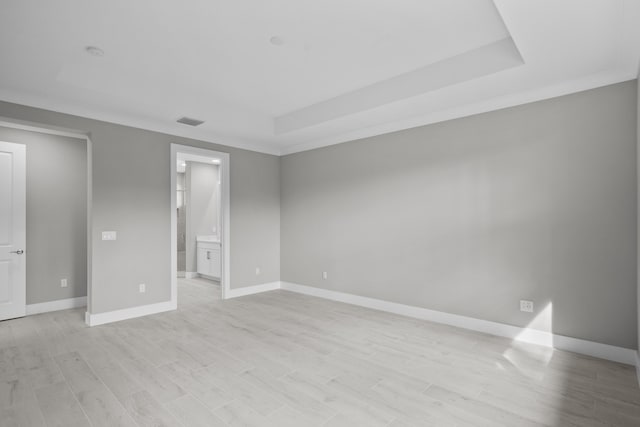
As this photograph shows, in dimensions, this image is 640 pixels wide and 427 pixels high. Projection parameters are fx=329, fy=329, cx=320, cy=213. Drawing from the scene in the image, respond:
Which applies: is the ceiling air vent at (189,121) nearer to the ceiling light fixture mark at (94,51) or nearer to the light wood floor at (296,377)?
the ceiling light fixture mark at (94,51)

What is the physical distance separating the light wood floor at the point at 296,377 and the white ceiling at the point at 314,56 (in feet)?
8.39

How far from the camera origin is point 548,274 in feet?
10.7

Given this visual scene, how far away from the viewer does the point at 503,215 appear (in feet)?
11.6

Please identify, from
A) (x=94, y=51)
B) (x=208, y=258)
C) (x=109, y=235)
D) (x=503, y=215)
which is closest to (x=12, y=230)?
(x=109, y=235)

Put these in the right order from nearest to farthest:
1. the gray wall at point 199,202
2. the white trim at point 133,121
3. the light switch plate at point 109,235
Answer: the white trim at point 133,121
the light switch plate at point 109,235
the gray wall at point 199,202

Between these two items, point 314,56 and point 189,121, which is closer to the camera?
point 314,56

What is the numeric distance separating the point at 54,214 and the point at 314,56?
4.39 metres

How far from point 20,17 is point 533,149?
177 inches

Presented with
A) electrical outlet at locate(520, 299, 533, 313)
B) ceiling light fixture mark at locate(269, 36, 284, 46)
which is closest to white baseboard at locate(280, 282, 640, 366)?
electrical outlet at locate(520, 299, 533, 313)

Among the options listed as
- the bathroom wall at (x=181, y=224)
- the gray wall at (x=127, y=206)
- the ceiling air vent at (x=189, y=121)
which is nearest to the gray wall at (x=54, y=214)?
the gray wall at (x=127, y=206)

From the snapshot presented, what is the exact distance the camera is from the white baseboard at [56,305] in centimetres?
451

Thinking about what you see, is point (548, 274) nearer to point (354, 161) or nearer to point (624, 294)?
point (624, 294)

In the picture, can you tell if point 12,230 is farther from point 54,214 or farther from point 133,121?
point 133,121

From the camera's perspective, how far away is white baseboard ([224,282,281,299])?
17.6 ft
